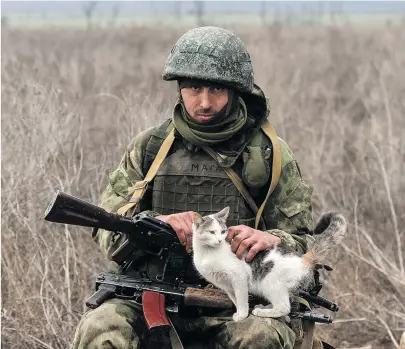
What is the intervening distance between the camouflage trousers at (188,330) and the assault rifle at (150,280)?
0.22 ft

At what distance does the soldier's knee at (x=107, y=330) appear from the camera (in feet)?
11.8

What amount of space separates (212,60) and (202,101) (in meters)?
0.18

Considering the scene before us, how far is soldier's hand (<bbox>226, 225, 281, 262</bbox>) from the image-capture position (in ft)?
12.0

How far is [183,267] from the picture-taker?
393 cm

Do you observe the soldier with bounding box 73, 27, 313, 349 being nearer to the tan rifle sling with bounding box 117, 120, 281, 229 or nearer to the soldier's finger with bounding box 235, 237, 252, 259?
the tan rifle sling with bounding box 117, 120, 281, 229

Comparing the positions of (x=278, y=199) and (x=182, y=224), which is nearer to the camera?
(x=182, y=224)

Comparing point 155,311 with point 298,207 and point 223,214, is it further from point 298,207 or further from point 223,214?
point 298,207

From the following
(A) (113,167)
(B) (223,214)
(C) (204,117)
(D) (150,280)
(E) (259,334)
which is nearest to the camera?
(E) (259,334)

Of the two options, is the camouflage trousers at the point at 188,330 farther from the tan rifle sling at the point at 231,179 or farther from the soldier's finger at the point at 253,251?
the tan rifle sling at the point at 231,179

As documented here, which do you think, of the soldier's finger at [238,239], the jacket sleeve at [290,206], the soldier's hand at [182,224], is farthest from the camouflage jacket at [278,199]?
the soldier's finger at [238,239]

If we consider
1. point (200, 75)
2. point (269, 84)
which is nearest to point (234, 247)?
point (200, 75)

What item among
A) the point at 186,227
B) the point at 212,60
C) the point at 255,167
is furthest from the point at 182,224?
the point at 212,60

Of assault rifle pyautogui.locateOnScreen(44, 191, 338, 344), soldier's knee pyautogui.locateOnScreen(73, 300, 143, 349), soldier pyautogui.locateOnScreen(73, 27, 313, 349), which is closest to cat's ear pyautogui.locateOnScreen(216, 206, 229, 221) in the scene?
soldier pyautogui.locateOnScreen(73, 27, 313, 349)

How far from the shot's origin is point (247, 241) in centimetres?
366
